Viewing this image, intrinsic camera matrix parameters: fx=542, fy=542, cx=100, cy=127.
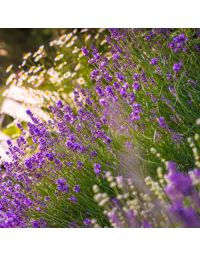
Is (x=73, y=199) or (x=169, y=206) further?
(x=73, y=199)

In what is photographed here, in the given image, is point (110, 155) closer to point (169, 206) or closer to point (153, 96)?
point (153, 96)

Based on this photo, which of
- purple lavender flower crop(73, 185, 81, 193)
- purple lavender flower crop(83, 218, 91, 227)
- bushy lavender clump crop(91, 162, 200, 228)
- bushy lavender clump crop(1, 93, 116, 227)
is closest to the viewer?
bushy lavender clump crop(91, 162, 200, 228)

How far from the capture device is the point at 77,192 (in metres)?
2.73

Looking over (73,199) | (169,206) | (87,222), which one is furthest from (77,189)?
(169,206)

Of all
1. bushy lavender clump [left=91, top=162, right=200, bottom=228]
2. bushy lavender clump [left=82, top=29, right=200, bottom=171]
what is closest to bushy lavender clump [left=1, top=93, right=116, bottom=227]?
bushy lavender clump [left=82, top=29, right=200, bottom=171]

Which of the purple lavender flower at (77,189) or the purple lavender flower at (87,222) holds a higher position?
the purple lavender flower at (77,189)

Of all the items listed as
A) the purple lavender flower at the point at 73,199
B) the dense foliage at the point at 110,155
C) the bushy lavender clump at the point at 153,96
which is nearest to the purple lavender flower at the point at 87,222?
the dense foliage at the point at 110,155

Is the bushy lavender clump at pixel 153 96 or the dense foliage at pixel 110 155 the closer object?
the dense foliage at pixel 110 155

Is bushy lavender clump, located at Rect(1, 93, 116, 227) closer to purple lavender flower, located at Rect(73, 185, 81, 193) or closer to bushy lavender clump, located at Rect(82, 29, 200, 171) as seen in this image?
purple lavender flower, located at Rect(73, 185, 81, 193)

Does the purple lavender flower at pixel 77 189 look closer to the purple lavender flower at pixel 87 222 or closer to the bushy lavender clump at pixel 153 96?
the purple lavender flower at pixel 87 222

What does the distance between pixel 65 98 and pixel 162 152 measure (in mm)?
2334
